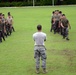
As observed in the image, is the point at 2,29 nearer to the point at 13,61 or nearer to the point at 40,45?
the point at 13,61

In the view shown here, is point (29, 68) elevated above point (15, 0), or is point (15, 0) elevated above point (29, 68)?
point (29, 68)

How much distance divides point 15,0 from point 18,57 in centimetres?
5269

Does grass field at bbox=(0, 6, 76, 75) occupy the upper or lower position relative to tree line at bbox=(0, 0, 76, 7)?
upper

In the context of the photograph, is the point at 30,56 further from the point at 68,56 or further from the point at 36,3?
the point at 36,3

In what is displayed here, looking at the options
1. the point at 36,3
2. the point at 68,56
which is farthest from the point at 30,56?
the point at 36,3

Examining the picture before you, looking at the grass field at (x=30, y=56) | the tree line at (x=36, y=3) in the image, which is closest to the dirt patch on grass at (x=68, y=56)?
the grass field at (x=30, y=56)

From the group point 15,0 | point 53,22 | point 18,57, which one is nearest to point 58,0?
point 15,0

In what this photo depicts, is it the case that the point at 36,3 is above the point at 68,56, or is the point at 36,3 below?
below

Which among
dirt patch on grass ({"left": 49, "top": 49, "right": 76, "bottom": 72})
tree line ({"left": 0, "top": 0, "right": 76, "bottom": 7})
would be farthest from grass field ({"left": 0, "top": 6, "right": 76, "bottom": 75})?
tree line ({"left": 0, "top": 0, "right": 76, "bottom": 7})

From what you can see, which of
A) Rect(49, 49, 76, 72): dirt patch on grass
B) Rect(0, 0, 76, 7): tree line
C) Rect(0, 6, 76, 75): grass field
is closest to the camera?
Rect(0, 6, 76, 75): grass field

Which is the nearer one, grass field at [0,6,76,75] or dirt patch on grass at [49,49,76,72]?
grass field at [0,6,76,75]

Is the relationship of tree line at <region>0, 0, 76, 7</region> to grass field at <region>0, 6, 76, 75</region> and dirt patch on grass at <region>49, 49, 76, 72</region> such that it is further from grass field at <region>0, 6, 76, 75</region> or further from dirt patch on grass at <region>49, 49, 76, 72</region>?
dirt patch on grass at <region>49, 49, 76, 72</region>

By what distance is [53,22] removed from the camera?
23344mm

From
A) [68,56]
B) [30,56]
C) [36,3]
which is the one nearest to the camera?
[68,56]
